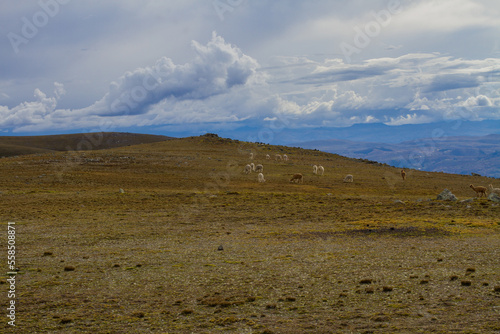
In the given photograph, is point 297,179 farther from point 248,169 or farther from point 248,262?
point 248,262

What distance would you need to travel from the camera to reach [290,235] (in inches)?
1094

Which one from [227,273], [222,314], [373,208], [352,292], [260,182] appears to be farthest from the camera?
[260,182]

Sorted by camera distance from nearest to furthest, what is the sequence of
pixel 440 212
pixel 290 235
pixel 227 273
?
1. pixel 227 273
2. pixel 290 235
3. pixel 440 212

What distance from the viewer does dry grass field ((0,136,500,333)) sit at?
13.1 metres

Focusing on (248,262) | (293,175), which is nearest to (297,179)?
(293,175)

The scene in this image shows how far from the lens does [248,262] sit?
20.4m

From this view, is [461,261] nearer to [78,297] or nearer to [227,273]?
[227,273]

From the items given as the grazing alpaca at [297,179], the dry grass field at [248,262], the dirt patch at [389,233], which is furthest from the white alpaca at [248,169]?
the dirt patch at [389,233]

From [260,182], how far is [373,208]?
2182cm

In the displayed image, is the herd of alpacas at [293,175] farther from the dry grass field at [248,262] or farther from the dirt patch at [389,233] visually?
the dirt patch at [389,233]

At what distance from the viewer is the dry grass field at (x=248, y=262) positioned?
13070mm

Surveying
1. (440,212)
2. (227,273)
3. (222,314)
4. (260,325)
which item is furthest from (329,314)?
(440,212)

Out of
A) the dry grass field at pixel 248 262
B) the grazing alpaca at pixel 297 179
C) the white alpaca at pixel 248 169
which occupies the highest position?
the white alpaca at pixel 248 169

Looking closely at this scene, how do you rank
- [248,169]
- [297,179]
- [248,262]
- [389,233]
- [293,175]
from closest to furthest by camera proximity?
[248,262] < [389,233] < [297,179] < [293,175] < [248,169]
